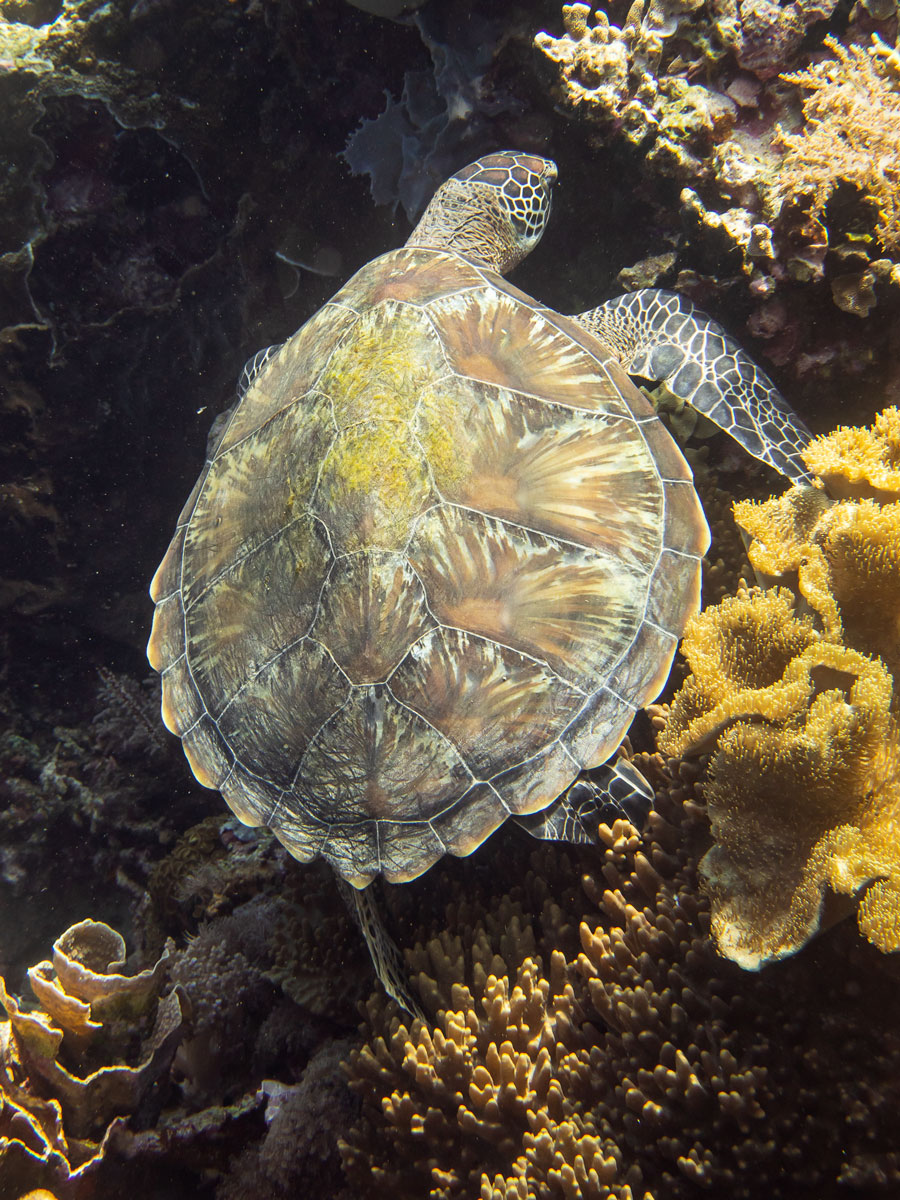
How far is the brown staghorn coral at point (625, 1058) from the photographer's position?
5.04 feet

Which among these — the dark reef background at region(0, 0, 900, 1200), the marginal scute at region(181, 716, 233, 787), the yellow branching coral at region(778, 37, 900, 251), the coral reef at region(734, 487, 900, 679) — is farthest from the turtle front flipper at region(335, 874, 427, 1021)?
the yellow branching coral at region(778, 37, 900, 251)

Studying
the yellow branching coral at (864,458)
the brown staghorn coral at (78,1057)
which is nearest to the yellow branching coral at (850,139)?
the yellow branching coral at (864,458)

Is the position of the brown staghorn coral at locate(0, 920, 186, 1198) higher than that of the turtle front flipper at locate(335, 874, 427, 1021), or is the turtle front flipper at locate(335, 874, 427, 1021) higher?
the turtle front flipper at locate(335, 874, 427, 1021)

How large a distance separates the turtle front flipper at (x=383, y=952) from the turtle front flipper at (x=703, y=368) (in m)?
2.46

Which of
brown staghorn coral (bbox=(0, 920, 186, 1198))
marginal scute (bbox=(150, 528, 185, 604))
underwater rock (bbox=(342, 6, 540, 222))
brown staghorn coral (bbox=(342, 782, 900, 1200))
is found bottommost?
brown staghorn coral (bbox=(0, 920, 186, 1198))

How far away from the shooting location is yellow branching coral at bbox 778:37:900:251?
2.27 metres

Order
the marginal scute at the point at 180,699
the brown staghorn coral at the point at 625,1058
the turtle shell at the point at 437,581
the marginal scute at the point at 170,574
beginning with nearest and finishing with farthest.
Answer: the brown staghorn coral at the point at 625,1058
the turtle shell at the point at 437,581
the marginal scute at the point at 180,699
the marginal scute at the point at 170,574

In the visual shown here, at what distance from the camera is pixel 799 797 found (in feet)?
5.56

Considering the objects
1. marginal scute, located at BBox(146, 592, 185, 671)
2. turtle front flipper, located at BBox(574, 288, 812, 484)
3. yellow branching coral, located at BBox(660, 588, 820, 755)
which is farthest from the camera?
marginal scute, located at BBox(146, 592, 185, 671)

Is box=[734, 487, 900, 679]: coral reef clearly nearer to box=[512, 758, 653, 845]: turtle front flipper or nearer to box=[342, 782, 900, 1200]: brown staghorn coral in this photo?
box=[342, 782, 900, 1200]: brown staghorn coral

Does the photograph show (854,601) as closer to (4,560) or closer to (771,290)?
(771,290)

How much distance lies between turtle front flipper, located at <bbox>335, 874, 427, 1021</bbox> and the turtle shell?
378mm

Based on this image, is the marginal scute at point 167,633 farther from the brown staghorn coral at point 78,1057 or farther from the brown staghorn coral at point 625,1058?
the brown staghorn coral at point 625,1058

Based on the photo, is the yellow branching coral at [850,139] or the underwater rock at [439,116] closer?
the yellow branching coral at [850,139]
